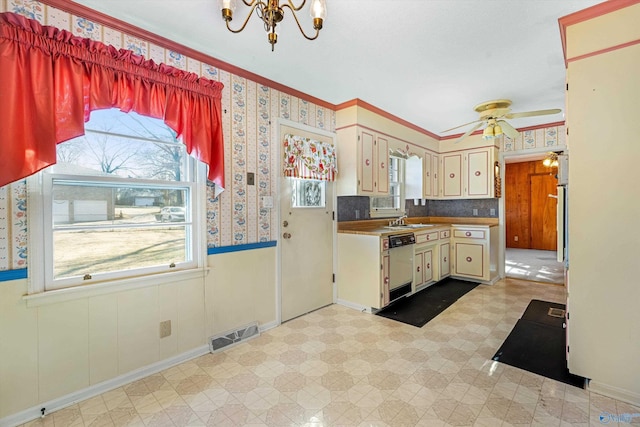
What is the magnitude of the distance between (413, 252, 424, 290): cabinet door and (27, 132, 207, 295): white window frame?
2.65 metres

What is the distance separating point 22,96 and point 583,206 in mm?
3357

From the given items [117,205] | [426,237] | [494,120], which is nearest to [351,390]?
[117,205]

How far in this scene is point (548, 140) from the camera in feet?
14.3

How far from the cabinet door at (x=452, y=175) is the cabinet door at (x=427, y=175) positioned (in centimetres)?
32

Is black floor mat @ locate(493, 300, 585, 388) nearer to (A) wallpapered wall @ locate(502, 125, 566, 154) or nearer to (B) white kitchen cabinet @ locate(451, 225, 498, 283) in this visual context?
(B) white kitchen cabinet @ locate(451, 225, 498, 283)

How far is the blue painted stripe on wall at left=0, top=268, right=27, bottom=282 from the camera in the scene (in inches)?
64.2

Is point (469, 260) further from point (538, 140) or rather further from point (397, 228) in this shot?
point (538, 140)

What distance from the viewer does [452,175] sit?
16.4ft

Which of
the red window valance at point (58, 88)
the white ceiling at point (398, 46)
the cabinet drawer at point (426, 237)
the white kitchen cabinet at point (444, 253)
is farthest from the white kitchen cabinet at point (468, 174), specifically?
the red window valance at point (58, 88)

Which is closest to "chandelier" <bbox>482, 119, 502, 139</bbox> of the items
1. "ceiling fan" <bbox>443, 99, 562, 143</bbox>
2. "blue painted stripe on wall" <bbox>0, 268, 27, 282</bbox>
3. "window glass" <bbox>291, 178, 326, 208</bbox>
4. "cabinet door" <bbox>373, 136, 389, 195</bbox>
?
"ceiling fan" <bbox>443, 99, 562, 143</bbox>

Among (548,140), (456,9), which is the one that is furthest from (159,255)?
(548,140)

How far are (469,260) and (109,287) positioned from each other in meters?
4.47

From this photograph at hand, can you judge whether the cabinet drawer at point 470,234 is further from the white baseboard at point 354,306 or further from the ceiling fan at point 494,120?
the white baseboard at point 354,306

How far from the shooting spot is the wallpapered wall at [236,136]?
5.69 ft
